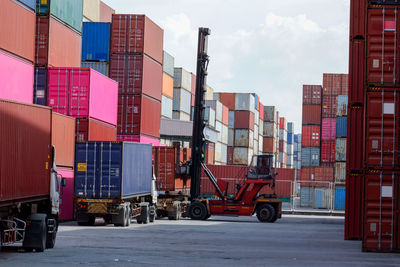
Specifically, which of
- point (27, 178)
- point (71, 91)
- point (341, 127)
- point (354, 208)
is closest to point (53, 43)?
point (71, 91)

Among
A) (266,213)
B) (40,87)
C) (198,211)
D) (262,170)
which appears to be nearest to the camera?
(40,87)

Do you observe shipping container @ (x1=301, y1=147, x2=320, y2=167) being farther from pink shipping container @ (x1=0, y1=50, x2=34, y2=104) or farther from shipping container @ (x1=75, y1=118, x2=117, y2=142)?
pink shipping container @ (x1=0, y1=50, x2=34, y2=104)

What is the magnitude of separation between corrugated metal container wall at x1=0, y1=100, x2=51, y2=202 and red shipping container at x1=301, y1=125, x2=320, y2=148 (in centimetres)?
4937

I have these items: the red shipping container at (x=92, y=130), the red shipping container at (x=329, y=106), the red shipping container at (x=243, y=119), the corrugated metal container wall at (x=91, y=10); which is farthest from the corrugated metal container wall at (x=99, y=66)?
the red shipping container at (x=243, y=119)

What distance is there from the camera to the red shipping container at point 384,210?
62.7ft

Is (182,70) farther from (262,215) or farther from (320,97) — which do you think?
(262,215)

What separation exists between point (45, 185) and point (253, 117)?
221ft

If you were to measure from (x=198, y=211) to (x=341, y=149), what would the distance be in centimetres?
2360

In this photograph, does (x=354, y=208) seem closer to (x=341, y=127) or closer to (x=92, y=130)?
(x=92, y=130)

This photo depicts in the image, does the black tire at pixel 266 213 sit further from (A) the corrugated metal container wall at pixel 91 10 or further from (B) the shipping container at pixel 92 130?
(A) the corrugated metal container wall at pixel 91 10

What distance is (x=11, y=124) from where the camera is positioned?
594 inches

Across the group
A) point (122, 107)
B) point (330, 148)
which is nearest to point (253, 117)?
point (330, 148)

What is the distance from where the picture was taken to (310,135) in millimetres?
65688

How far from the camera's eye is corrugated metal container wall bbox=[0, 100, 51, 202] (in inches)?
580
